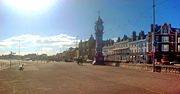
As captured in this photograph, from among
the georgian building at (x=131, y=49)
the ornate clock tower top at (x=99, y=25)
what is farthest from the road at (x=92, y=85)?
the ornate clock tower top at (x=99, y=25)

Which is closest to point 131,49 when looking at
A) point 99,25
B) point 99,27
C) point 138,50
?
point 138,50

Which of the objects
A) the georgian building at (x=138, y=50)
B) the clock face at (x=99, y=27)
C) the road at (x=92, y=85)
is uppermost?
the clock face at (x=99, y=27)

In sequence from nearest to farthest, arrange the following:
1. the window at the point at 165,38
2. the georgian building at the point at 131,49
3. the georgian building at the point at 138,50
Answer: the window at the point at 165,38 < the georgian building at the point at 138,50 < the georgian building at the point at 131,49

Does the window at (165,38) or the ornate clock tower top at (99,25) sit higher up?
the ornate clock tower top at (99,25)

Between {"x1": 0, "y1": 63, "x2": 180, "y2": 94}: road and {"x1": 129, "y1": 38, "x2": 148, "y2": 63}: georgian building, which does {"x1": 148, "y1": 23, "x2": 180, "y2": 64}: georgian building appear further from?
{"x1": 0, "y1": 63, "x2": 180, "y2": 94}: road

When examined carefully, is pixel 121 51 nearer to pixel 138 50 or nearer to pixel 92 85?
pixel 138 50

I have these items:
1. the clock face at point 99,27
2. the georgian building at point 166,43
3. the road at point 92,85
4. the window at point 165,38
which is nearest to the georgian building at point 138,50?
the georgian building at point 166,43

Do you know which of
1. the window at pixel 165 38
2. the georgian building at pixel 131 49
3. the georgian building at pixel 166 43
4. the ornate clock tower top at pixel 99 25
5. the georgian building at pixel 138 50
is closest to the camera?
the georgian building at pixel 166 43

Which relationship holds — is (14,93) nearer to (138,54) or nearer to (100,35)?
(100,35)

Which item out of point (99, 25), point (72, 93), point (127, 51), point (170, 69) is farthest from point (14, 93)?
point (127, 51)

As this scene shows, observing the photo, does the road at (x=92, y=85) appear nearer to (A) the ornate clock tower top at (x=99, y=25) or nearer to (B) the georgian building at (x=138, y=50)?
(A) the ornate clock tower top at (x=99, y=25)

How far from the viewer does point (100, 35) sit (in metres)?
131

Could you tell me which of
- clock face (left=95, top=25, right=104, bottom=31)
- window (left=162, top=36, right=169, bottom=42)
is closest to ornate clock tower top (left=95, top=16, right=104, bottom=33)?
clock face (left=95, top=25, right=104, bottom=31)

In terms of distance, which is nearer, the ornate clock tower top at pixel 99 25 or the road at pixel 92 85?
the road at pixel 92 85
